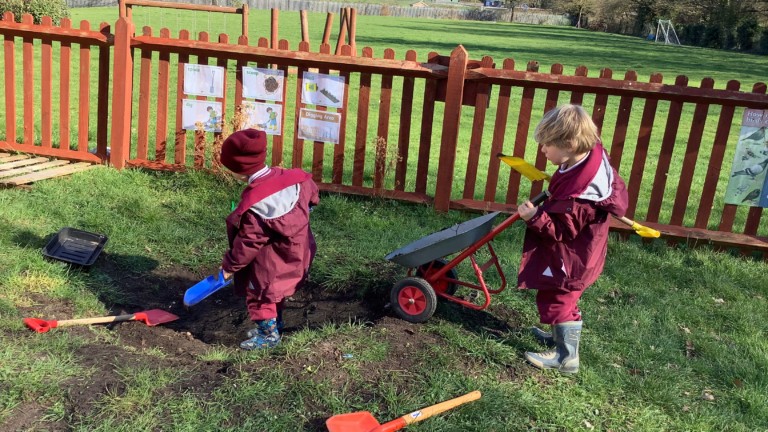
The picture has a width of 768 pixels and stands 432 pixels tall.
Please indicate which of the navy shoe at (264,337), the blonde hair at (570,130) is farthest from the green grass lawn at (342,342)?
the blonde hair at (570,130)

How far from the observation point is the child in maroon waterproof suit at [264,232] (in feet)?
11.3

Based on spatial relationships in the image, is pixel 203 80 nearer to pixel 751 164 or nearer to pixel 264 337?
pixel 264 337

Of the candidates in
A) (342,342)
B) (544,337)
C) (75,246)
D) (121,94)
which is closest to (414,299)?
(342,342)

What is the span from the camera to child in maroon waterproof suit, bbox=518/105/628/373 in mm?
3242

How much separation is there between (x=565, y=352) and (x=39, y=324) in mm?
2804

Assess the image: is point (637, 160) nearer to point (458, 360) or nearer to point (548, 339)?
point (548, 339)

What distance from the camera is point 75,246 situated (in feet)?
15.3

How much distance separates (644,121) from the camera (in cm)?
595

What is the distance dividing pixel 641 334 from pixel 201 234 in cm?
337

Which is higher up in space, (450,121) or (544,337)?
(450,121)

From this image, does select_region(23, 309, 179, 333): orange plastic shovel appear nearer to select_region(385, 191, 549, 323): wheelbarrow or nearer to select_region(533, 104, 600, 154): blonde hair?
select_region(385, 191, 549, 323): wheelbarrow

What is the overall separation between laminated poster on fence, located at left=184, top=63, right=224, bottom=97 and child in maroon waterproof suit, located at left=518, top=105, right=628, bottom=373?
390cm

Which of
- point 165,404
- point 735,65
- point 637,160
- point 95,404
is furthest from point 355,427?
point 735,65

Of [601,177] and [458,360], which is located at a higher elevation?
[601,177]
